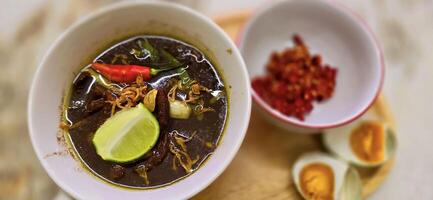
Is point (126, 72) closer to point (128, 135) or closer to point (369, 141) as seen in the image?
point (128, 135)

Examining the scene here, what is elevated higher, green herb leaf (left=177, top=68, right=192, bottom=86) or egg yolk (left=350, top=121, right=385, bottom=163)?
egg yolk (left=350, top=121, right=385, bottom=163)

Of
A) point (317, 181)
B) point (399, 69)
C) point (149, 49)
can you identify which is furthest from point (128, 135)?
point (399, 69)

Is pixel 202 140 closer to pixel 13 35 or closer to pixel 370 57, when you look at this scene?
pixel 370 57

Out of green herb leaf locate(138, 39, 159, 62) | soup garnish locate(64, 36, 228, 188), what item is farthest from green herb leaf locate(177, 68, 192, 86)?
green herb leaf locate(138, 39, 159, 62)

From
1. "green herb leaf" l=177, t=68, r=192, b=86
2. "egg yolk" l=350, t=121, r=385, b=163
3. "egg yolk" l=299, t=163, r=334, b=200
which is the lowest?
"egg yolk" l=299, t=163, r=334, b=200

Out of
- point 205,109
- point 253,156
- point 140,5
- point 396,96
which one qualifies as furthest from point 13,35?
point 396,96

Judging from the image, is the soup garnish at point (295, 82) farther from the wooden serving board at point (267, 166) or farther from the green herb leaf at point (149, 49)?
the green herb leaf at point (149, 49)

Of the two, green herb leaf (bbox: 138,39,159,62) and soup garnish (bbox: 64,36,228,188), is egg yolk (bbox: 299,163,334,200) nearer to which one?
soup garnish (bbox: 64,36,228,188)
